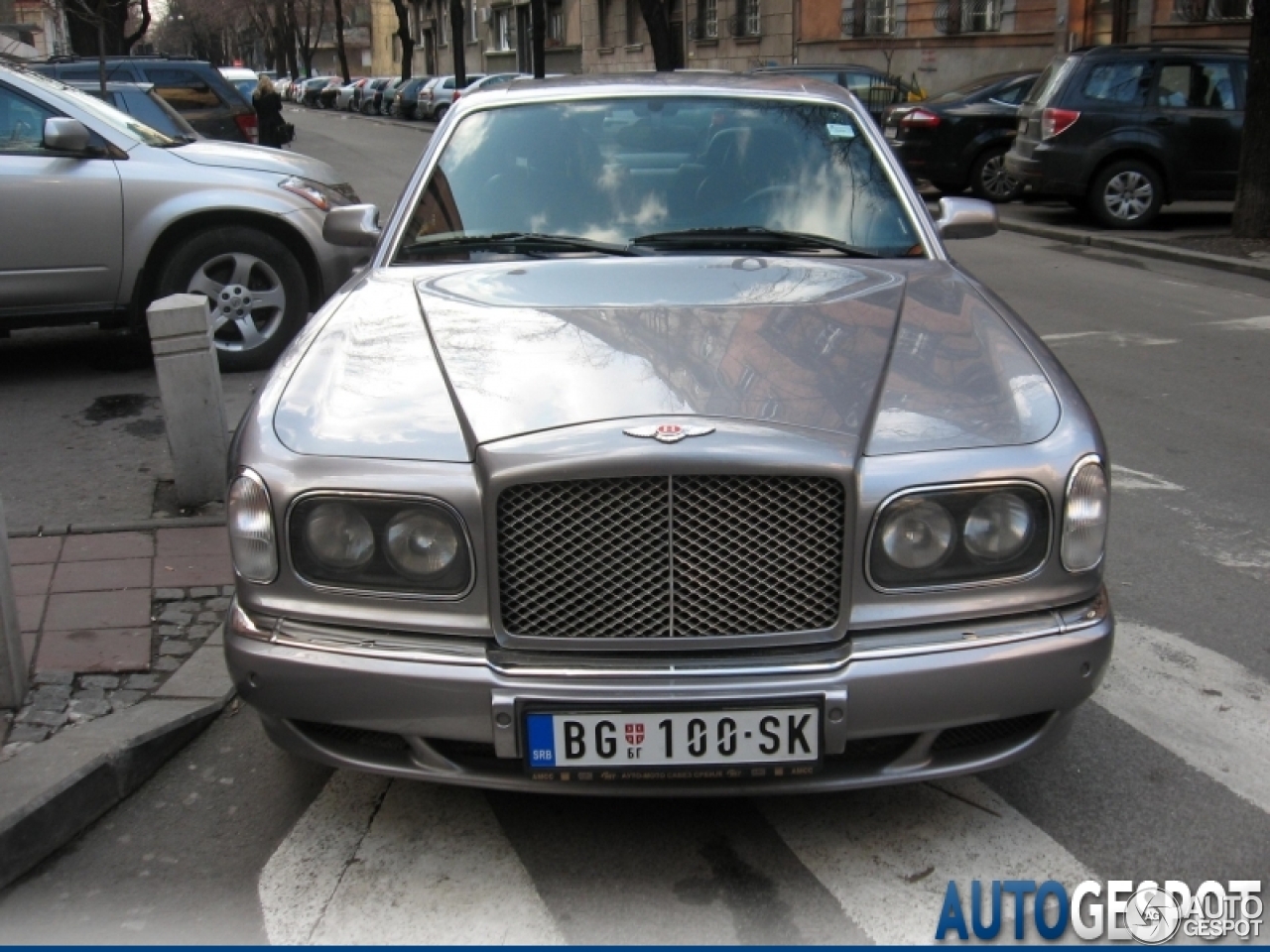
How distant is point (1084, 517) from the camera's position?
297 cm

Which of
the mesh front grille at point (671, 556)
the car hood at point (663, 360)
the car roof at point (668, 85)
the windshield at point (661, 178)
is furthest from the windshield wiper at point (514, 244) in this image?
the mesh front grille at point (671, 556)

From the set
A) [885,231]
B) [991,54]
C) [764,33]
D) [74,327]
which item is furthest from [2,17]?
[885,231]

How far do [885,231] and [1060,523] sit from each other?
66.8 inches

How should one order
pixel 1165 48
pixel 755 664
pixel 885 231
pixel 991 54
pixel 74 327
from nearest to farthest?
pixel 755 664
pixel 885 231
pixel 74 327
pixel 1165 48
pixel 991 54

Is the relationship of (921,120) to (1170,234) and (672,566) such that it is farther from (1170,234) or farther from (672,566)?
(672,566)

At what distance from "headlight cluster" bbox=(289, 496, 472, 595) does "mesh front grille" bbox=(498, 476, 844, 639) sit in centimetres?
12

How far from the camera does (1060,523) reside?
2.93m

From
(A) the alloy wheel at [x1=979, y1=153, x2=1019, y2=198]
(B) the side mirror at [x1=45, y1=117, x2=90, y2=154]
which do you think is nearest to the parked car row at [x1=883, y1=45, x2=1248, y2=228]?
(A) the alloy wheel at [x1=979, y1=153, x2=1019, y2=198]

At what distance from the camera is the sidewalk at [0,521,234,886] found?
331cm

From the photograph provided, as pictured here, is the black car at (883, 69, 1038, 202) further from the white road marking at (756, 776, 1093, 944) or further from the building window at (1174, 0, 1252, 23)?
the white road marking at (756, 776, 1093, 944)

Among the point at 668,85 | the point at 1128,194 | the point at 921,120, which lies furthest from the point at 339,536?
the point at 921,120

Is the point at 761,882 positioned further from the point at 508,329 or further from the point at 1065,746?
the point at 508,329

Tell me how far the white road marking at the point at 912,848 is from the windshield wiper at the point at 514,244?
178cm

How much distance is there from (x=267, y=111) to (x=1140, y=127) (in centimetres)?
1268
